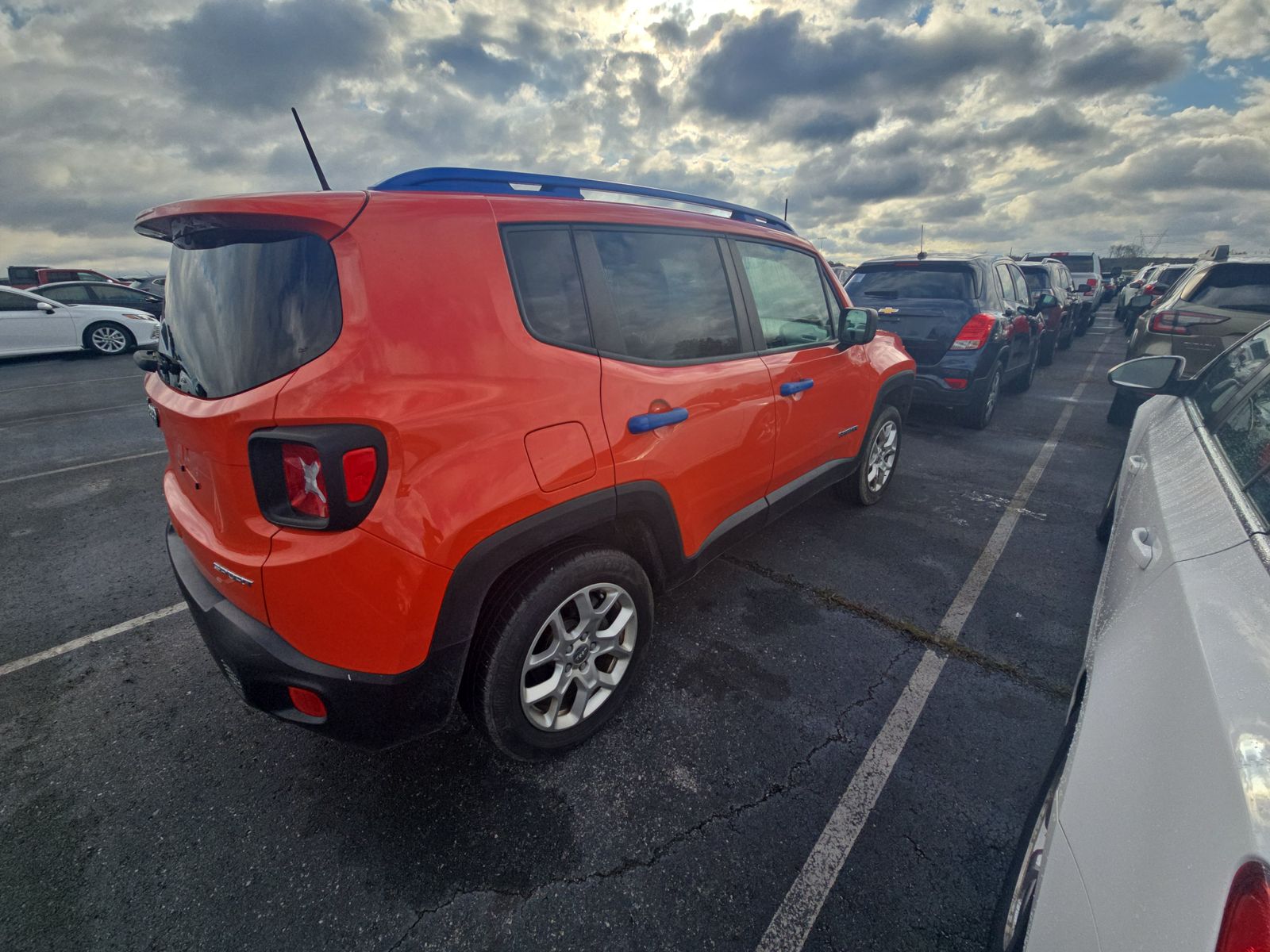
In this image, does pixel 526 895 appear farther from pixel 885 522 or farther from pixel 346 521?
pixel 885 522

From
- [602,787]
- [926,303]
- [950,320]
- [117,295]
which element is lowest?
[602,787]

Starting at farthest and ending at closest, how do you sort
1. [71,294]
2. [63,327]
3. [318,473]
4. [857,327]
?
1. [71,294]
2. [63,327]
3. [857,327]
4. [318,473]

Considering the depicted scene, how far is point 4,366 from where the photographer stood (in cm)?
1105

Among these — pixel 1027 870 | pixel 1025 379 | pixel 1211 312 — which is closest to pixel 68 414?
pixel 1027 870

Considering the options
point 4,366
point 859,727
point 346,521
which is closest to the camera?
point 346,521

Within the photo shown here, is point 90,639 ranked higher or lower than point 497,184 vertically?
lower

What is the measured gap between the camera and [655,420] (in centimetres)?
204

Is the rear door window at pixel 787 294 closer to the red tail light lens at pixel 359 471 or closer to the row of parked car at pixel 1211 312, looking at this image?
the red tail light lens at pixel 359 471

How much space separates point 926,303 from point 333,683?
252 inches

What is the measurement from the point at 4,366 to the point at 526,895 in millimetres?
15910

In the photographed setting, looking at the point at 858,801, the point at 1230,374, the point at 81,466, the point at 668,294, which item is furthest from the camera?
the point at 81,466

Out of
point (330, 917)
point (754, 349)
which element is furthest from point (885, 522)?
point (330, 917)

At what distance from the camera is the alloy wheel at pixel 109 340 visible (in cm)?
1170

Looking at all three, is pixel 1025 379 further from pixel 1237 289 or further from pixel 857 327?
pixel 857 327
